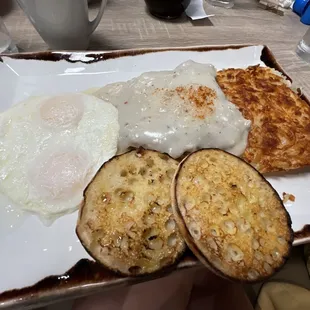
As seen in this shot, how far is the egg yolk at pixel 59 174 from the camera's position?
4.69 feet

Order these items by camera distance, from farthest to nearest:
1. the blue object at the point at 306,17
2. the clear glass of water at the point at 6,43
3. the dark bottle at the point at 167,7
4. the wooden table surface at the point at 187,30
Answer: the blue object at the point at 306,17
the dark bottle at the point at 167,7
the wooden table surface at the point at 187,30
the clear glass of water at the point at 6,43

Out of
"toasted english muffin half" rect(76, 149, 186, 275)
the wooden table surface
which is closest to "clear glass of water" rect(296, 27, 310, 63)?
the wooden table surface

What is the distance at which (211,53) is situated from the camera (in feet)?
6.75

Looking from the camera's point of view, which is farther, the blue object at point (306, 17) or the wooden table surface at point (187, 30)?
the blue object at point (306, 17)

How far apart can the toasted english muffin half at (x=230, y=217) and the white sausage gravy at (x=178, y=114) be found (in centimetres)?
22

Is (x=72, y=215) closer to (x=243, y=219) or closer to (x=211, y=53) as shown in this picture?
(x=243, y=219)

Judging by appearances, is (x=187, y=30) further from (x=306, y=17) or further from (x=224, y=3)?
(x=306, y=17)

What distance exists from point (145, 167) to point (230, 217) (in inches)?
15.4

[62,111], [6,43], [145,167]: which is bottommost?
[6,43]

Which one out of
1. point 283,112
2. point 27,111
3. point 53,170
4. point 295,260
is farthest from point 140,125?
point 295,260

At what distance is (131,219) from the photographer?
4.00 ft

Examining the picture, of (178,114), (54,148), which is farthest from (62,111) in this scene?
(178,114)

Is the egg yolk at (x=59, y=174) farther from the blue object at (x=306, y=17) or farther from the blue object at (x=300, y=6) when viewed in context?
the blue object at (x=300, y=6)

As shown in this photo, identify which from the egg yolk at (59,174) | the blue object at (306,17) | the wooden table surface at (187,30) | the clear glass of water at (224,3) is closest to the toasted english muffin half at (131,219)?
the egg yolk at (59,174)
